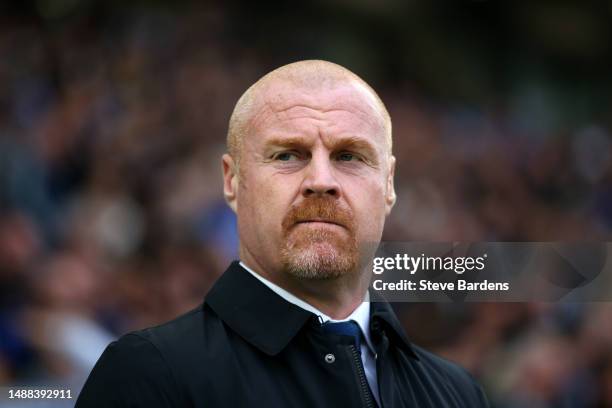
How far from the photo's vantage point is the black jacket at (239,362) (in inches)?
57.7

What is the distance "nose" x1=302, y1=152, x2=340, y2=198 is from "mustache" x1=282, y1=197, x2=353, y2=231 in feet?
0.04

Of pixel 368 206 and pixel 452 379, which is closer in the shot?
pixel 368 206

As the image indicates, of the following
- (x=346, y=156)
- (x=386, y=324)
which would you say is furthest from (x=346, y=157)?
(x=386, y=324)

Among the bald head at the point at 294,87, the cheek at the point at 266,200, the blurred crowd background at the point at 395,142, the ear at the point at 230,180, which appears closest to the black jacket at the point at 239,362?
the cheek at the point at 266,200

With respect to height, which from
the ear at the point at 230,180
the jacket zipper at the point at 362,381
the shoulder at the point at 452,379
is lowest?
the jacket zipper at the point at 362,381

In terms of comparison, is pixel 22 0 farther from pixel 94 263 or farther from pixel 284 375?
pixel 284 375

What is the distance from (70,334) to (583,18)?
2270mm

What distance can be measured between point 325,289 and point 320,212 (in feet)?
0.49

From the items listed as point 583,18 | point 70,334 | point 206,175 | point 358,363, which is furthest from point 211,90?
point 358,363

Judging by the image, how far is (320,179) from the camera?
1636 millimetres

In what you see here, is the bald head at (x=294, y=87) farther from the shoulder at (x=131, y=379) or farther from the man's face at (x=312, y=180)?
the shoulder at (x=131, y=379)

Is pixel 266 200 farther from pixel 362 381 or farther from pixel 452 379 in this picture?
pixel 452 379

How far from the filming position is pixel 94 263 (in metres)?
3.19

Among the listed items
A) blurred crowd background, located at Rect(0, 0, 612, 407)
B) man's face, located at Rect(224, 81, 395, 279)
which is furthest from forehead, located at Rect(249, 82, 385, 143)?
blurred crowd background, located at Rect(0, 0, 612, 407)
